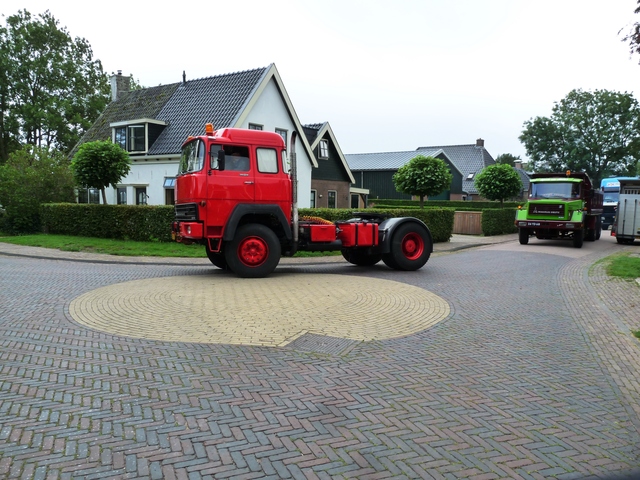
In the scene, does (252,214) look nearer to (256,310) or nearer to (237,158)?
(237,158)

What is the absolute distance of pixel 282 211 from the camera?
11.5 meters

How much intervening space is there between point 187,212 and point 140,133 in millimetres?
17909

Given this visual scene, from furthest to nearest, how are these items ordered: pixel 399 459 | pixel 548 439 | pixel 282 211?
pixel 282 211 → pixel 548 439 → pixel 399 459

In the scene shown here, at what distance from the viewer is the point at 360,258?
13.7 meters

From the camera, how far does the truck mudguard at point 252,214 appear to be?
1088 centimetres

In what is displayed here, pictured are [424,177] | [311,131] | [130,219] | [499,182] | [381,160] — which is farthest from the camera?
[381,160]

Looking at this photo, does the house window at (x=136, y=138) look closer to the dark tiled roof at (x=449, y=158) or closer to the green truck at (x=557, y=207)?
the green truck at (x=557, y=207)

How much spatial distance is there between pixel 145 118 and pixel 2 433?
25.0 metres

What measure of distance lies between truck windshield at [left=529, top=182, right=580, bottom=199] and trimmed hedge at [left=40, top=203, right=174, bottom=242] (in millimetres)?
14510

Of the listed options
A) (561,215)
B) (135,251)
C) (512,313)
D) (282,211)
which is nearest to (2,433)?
(512,313)

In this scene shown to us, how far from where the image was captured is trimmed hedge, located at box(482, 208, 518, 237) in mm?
26359

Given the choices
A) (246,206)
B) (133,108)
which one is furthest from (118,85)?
→ (246,206)

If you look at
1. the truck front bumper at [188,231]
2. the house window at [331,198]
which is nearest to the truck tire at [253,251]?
the truck front bumper at [188,231]

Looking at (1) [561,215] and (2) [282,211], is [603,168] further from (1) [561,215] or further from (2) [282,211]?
(2) [282,211]
